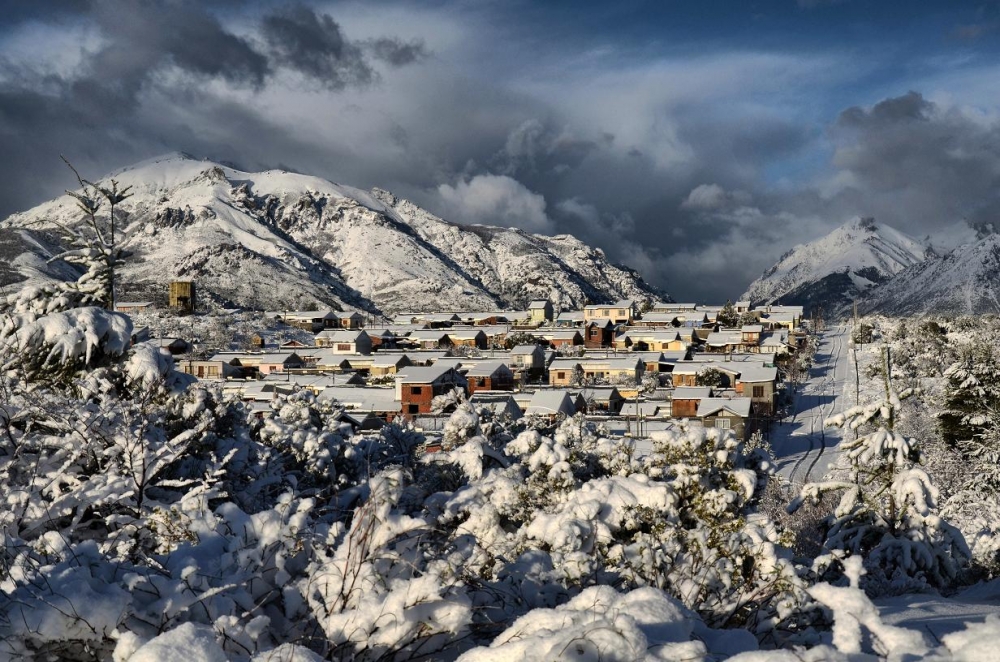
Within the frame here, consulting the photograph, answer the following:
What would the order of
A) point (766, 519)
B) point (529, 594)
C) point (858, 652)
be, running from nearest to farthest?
1. point (858, 652)
2. point (529, 594)
3. point (766, 519)

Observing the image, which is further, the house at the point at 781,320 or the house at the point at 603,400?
the house at the point at 781,320

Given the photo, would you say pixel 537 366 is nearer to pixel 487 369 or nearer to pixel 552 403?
pixel 487 369

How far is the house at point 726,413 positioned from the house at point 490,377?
59.8 ft

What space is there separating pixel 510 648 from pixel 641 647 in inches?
22.0

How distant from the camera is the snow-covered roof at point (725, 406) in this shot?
50.1 metres

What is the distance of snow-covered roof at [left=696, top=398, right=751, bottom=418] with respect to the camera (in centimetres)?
5009

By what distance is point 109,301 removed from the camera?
10.4 meters

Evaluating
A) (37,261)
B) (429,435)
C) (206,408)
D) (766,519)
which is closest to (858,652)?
(766,519)

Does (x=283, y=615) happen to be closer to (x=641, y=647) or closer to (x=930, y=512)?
(x=641, y=647)

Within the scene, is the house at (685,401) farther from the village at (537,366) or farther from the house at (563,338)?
the house at (563,338)

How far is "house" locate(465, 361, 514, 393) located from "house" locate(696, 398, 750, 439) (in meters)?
18.2

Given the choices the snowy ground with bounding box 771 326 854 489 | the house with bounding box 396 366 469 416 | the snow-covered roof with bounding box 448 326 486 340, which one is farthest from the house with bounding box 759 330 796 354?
the house with bounding box 396 366 469 416

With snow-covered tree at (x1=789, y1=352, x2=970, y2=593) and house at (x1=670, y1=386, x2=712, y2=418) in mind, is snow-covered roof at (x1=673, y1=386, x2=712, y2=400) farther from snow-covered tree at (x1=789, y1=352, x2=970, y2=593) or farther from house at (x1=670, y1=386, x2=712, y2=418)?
snow-covered tree at (x1=789, y1=352, x2=970, y2=593)

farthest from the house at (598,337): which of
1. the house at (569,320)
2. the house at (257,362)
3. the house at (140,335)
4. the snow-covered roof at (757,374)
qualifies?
the house at (140,335)
